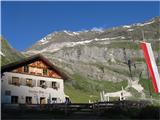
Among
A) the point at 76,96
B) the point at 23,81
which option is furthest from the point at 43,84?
the point at 76,96

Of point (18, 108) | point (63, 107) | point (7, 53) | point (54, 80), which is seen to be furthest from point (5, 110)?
point (7, 53)

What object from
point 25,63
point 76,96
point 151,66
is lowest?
point 151,66

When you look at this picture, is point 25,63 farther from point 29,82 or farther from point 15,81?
point 15,81

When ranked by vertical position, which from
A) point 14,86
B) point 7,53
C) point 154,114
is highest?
point 7,53

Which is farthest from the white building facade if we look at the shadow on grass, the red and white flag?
the red and white flag

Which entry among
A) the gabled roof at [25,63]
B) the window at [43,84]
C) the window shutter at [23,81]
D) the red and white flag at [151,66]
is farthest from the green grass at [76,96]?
the red and white flag at [151,66]

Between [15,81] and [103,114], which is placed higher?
[15,81]

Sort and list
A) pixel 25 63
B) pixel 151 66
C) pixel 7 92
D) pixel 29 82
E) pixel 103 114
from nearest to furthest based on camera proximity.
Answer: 1. pixel 151 66
2. pixel 103 114
3. pixel 7 92
4. pixel 25 63
5. pixel 29 82

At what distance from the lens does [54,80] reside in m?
64.3

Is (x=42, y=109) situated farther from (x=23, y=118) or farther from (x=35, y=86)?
(x=35, y=86)

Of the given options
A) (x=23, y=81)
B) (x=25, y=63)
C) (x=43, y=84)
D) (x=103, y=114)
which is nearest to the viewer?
(x=103, y=114)

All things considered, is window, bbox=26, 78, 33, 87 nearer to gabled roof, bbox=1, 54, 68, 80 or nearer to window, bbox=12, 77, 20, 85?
window, bbox=12, 77, 20, 85

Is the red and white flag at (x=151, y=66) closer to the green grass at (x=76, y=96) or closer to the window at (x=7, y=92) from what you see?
the window at (x=7, y=92)

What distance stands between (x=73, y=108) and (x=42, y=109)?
3815mm
